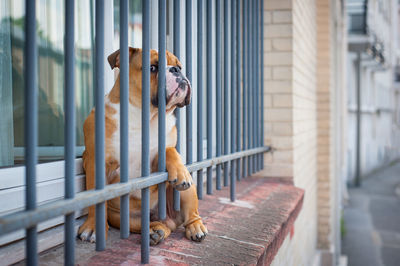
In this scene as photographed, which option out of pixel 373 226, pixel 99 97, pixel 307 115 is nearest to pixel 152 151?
pixel 99 97

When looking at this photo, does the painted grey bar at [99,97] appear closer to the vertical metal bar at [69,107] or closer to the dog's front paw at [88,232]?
the vertical metal bar at [69,107]

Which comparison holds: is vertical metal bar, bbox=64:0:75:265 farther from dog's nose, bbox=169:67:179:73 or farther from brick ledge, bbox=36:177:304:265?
dog's nose, bbox=169:67:179:73

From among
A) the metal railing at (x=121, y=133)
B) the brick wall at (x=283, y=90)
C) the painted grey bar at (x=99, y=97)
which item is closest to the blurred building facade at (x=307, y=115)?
the brick wall at (x=283, y=90)

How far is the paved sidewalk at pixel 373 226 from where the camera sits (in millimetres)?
6867

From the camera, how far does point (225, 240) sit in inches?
85.4

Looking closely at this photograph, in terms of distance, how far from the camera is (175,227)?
213cm

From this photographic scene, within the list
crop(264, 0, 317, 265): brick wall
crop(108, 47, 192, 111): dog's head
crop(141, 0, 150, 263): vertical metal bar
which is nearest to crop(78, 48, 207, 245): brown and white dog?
crop(108, 47, 192, 111): dog's head

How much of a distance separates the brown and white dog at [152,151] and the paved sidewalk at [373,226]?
5.41 metres

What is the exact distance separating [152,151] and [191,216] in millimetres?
371

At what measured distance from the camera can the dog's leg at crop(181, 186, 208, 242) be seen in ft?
6.76

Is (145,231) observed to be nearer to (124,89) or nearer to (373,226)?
(124,89)

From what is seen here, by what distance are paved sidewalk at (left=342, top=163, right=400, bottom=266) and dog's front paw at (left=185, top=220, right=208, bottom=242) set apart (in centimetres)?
532

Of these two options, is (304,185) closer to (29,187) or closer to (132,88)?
(132,88)

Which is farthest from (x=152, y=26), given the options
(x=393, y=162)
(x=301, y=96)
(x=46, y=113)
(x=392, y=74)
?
(x=392, y=74)
